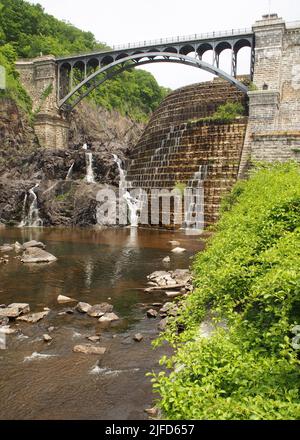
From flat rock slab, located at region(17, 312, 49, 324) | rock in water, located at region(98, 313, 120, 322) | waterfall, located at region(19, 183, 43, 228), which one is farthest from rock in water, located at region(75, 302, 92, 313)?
waterfall, located at region(19, 183, 43, 228)

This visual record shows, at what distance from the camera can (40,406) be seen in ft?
20.2

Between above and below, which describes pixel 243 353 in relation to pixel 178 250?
above

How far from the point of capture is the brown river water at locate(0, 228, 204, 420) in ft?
20.5

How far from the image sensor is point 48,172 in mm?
36000

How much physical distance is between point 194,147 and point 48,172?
14544 millimetres

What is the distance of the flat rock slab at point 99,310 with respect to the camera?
34.6 ft

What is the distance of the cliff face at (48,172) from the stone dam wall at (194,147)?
3234 millimetres

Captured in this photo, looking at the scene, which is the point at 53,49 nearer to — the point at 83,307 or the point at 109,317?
the point at 83,307

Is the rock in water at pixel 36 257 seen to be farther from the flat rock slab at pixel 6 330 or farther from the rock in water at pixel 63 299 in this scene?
the flat rock slab at pixel 6 330

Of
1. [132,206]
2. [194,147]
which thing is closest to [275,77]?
[194,147]

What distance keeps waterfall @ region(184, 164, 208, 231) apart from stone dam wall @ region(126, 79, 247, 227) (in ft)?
0.35

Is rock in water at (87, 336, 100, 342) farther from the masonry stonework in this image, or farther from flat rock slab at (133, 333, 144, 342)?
the masonry stonework

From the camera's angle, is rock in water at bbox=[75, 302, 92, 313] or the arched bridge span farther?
the arched bridge span

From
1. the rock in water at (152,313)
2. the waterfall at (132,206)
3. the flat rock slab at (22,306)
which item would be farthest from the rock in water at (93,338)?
the waterfall at (132,206)
